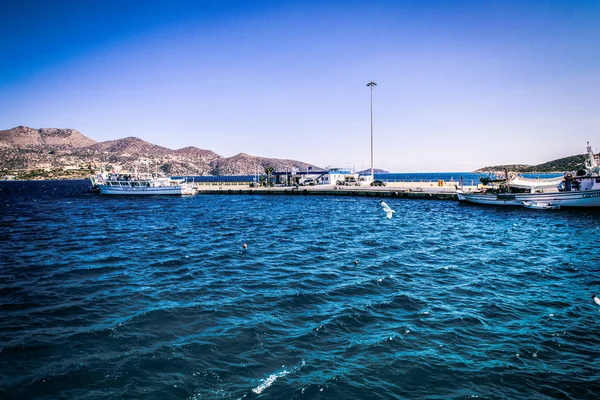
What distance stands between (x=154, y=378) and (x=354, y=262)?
12.0 m

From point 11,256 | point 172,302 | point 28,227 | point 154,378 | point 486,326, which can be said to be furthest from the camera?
point 28,227

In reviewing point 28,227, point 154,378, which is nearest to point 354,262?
point 154,378

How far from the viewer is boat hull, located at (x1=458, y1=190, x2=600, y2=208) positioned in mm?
41500

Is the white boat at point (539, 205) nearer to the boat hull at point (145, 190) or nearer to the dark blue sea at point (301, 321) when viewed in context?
the dark blue sea at point (301, 321)

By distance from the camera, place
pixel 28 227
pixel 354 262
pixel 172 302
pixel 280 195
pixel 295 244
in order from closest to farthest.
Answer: pixel 172 302 → pixel 354 262 → pixel 295 244 → pixel 28 227 → pixel 280 195

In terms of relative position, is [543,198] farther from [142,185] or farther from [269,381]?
[142,185]

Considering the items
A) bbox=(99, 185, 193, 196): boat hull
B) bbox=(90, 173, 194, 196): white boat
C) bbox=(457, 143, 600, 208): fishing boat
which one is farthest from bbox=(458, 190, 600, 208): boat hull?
bbox=(90, 173, 194, 196): white boat

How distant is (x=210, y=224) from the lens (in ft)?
114

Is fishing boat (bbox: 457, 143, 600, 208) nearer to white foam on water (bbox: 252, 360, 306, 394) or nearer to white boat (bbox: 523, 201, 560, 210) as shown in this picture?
white boat (bbox: 523, 201, 560, 210)

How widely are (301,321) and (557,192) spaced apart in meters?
45.8

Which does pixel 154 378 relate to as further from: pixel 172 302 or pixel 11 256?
pixel 11 256

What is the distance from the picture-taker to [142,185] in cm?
8562

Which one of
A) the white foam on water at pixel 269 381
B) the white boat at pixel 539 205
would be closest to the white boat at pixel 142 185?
the white boat at pixel 539 205

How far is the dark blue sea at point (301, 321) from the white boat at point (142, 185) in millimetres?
59360
